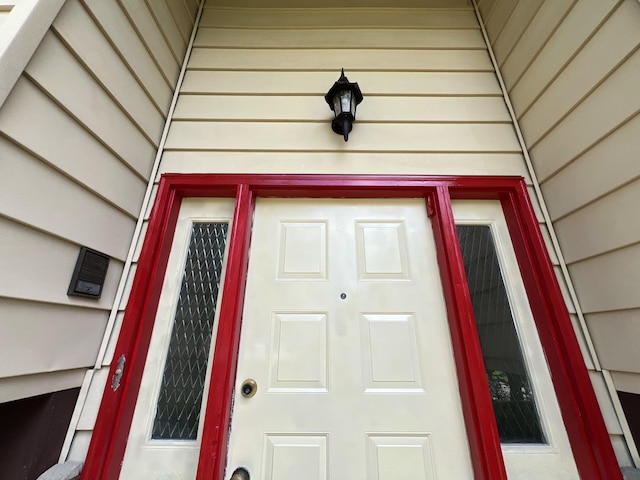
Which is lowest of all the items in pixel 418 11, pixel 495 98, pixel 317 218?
pixel 317 218

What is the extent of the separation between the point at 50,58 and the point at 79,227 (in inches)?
20.8

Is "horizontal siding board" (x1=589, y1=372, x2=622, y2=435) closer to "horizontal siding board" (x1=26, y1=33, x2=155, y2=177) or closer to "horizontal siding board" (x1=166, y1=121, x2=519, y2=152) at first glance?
"horizontal siding board" (x1=166, y1=121, x2=519, y2=152)

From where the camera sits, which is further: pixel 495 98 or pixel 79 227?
pixel 495 98

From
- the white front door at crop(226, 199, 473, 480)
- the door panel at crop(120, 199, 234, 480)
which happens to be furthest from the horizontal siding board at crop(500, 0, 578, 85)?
the door panel at crop(120, 199, 234, 480)

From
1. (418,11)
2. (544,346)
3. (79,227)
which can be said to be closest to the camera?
(79,227)

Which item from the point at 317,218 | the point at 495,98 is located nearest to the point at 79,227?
the point at 317,218

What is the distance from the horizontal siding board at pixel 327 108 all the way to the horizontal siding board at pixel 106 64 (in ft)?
0.61

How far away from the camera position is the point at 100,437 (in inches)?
35.6

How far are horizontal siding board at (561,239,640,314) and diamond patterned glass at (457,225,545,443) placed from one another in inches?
10.5

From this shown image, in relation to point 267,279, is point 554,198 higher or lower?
higher

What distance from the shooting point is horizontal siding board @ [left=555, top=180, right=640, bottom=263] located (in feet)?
2.98

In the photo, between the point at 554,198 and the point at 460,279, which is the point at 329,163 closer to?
the point at 460,279

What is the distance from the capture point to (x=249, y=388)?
103cm

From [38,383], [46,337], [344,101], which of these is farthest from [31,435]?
[344,101]
